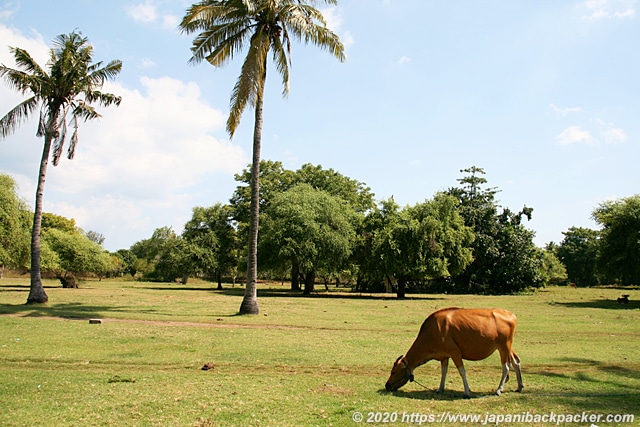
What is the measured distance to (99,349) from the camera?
43.4 feet

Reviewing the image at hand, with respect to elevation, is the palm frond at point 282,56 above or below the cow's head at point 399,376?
above

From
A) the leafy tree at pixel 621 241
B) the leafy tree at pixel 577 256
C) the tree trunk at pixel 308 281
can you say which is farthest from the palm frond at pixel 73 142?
the leafy tree at pixel 577 256

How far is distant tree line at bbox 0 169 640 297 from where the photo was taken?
39.2m

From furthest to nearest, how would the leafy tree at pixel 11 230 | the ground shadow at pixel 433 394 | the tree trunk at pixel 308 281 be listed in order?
1. the tree trunk at pixel 308 281
2. the leafy tree at pixel 11 230
3. the ground shadow at pixel 433 394

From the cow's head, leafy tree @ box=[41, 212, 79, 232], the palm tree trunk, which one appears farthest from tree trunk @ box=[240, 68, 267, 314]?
leafy tree @ box=[41, 212, 79, 232]

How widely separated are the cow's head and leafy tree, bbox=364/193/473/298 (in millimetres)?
32564

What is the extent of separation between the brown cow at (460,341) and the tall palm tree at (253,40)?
49.5 ft

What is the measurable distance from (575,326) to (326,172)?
43.8 metres

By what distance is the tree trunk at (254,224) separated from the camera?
23.1 m

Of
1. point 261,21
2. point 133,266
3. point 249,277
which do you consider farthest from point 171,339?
point 133,266

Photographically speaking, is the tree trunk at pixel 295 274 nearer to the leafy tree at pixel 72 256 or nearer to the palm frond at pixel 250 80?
the leafy tree at pixel 72 256

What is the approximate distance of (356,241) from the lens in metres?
46.8

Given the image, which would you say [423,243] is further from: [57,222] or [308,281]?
[57,222]

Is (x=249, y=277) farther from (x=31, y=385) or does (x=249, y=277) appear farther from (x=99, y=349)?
(x=31, y=385)
